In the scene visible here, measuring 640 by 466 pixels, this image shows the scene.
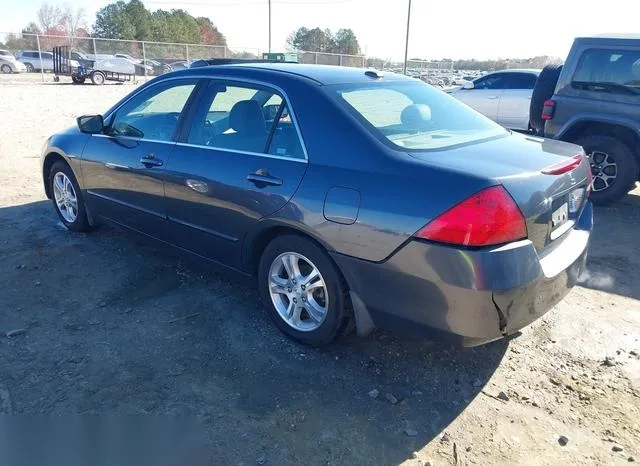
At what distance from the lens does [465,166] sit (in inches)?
103

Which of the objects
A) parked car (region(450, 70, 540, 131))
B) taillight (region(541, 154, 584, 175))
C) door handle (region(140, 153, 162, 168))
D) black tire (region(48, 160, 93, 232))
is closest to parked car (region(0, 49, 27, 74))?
parked car (region(450, 70, 540, 131))

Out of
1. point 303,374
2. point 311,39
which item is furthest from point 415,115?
point 311,39

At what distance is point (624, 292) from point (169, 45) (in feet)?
112

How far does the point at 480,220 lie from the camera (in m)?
2.42

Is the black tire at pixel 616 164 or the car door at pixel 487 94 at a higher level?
the car door at pixel 487 94

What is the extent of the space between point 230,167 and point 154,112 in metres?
1.30

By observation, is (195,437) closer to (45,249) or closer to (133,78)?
(45,249)

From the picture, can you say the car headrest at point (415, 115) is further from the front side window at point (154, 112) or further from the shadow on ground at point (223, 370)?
the front side window at point (154, 112)

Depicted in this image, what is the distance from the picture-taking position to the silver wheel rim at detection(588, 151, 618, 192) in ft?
20.4

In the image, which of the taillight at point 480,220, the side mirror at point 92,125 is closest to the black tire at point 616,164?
the taillight at point 480,220

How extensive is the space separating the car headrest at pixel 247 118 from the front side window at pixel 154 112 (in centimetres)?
47

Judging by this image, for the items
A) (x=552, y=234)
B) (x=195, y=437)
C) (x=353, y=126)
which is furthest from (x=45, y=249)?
(x=552, y=234)

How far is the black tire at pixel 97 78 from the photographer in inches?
1075

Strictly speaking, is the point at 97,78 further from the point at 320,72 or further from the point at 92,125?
the point at 320,72
